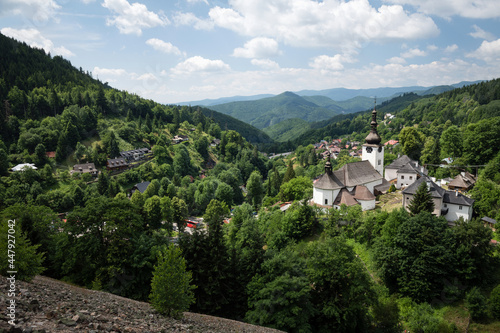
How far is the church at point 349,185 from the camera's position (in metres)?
38.1

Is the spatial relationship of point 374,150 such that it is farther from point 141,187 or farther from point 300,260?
point 141,187

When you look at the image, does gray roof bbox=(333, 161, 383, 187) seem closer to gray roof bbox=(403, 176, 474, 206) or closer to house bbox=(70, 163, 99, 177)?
gray roof bbox=(403, 176, 474, 206)

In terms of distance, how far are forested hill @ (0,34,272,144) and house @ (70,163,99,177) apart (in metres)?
22.0

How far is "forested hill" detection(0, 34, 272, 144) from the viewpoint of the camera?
87.8 metres

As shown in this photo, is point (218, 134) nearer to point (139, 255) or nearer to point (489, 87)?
point (489, 87)

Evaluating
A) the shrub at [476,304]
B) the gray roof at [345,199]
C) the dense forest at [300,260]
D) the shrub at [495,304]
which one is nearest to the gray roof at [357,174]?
the gray roof at [345,199]

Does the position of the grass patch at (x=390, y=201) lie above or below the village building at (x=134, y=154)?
below

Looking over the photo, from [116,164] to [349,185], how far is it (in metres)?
63.9

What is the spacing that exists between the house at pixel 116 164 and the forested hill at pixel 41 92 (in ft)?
88.3

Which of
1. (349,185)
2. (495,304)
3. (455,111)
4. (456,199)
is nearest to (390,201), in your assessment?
(349,185)

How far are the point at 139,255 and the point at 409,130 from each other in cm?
5995

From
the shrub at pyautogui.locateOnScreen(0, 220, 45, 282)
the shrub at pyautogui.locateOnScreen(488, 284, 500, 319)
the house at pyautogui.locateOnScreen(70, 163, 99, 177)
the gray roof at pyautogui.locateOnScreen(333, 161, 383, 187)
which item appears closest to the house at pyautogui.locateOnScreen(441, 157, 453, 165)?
the gray roof at pyautogui.locateOnScreen(333, 161, 383, 187)

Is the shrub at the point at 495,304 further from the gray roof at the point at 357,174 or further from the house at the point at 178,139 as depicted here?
the house at the point at 178,139

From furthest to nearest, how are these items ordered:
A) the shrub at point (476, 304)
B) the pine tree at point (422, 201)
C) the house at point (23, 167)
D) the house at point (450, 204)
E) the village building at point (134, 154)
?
the village building at point (134, 154)
the house at point (23, 167)
the house at point (450, 204)
the pine tree at point (422, 201)
the shrub at point (476, 304)
